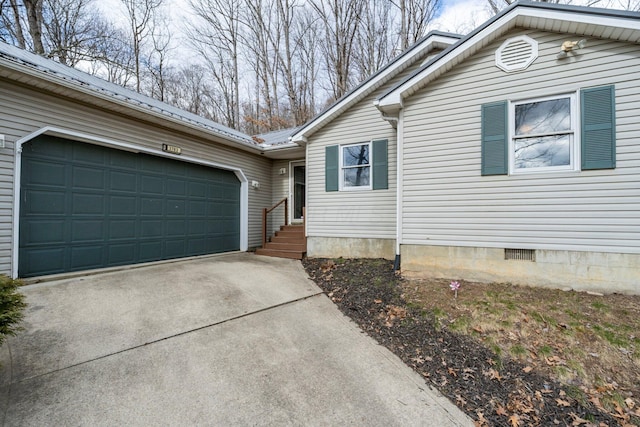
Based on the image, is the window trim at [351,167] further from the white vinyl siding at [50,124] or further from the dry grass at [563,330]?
the white vinyl siding at [50,124]

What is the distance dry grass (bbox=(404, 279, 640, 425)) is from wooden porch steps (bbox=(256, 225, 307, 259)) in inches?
151

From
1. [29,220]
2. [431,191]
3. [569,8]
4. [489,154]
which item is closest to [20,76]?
[29,220]

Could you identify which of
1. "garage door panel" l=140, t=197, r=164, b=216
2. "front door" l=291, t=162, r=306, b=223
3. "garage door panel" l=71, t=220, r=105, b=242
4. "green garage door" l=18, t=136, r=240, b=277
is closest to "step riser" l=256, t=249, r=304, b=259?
"green garage door" l=18, t=136, r=240, b=277

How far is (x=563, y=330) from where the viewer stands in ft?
10.8

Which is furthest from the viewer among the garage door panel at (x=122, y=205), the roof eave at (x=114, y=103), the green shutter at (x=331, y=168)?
the green shutter at (x=331, y=168)

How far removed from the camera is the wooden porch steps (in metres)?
7.83

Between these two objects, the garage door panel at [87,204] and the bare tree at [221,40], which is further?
the bare tree at [221,40]

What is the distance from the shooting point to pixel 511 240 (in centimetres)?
471

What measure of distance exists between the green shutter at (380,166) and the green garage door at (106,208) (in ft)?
14.9

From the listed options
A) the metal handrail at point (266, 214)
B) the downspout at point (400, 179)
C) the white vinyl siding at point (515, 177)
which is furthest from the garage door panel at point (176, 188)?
the white vinyl siding at point (515, 177)

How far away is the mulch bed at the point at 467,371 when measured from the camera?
7.81ft

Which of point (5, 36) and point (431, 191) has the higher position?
point (5, 36)

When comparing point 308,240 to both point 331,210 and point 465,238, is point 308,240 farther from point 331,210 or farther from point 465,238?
point 465,238

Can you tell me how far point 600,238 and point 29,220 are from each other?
9.20 meters
